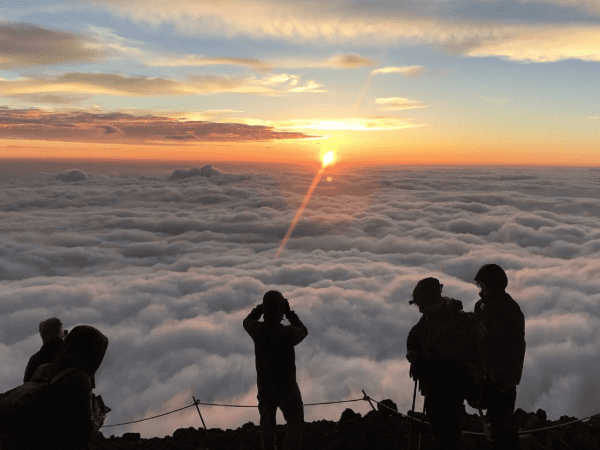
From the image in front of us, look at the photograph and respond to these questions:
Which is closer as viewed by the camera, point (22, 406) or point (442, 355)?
point (22, 406)

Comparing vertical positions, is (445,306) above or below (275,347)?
above

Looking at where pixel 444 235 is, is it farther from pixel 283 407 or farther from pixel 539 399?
pixel 283 407

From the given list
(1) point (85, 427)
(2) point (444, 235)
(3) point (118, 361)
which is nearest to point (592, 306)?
(2) point (444, 235)

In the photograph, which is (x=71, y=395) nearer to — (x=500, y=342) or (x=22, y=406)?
(x=22, y=406)

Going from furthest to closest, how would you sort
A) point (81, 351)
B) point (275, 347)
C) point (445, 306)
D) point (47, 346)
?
point (275, 347) → point (445, 306) → point (47, 346) → point (81, 351)

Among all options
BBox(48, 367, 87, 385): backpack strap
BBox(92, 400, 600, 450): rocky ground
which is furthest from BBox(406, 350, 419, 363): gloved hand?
BBox(48, 367, 87, 385): backpack strap

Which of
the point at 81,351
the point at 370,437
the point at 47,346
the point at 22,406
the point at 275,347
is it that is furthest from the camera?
the point at 370,437

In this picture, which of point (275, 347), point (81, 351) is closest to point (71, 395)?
point (81, 351)
